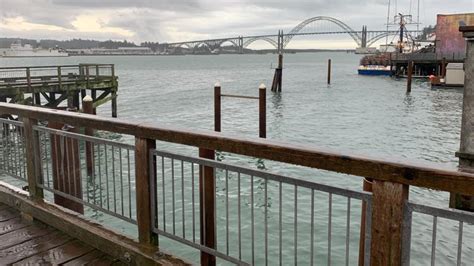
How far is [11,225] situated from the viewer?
4.68 meters

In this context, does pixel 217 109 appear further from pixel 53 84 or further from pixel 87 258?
pixel 87 258

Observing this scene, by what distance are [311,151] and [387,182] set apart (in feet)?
1.52

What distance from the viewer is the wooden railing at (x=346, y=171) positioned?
2289 millimetres

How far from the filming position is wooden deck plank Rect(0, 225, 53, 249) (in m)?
4.23

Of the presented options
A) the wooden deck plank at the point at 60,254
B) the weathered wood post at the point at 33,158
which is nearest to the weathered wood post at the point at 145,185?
the wooden deck plank at the point at 60,254

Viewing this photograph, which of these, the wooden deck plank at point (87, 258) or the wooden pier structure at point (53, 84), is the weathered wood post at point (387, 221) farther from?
the wooden pier structure at point (53, 84)

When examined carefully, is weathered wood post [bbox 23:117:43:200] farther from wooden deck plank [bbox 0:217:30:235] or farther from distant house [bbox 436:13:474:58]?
distant house [bbox 436:13:474:58]

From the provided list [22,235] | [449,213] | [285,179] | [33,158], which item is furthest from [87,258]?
[449,213]

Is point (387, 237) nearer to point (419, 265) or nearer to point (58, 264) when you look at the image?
point (58, 264)

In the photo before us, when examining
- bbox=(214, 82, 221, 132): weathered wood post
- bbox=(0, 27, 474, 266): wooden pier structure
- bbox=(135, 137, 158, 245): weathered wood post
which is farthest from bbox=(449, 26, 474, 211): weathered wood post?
bbox=(214, 82, 221, 132): weathered wood post

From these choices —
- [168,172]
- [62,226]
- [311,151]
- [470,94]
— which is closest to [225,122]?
[168,172]

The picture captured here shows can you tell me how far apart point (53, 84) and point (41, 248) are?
22573 mm

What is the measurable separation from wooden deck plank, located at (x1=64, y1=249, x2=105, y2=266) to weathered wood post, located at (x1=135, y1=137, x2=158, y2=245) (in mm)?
454

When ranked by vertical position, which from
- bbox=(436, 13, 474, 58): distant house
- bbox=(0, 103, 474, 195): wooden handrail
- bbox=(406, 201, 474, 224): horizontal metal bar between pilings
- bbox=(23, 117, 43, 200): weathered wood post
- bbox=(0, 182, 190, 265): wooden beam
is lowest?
bbox=(0, 182, 190, 265): wooden beam
